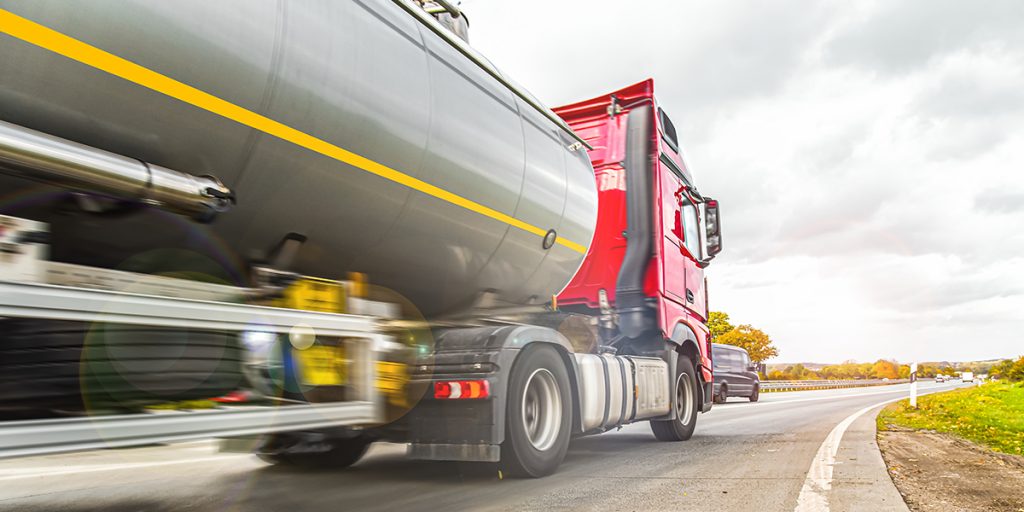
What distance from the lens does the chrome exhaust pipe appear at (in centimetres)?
239

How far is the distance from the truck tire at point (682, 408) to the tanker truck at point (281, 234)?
2.44 metres

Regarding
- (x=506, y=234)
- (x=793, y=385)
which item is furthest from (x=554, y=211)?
(x=793, y=385)

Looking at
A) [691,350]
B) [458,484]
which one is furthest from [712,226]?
[458,484]

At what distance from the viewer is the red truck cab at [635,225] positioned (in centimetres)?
797

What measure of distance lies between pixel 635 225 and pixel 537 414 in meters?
3.22

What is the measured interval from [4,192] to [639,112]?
686cm

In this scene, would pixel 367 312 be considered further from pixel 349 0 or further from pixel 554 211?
pixel 554 211

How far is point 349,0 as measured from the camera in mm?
3658

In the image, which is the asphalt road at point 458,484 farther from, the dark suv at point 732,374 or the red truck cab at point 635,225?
the dark suv at point 732,374

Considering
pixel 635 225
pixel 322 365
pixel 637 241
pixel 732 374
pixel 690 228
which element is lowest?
pixel 322 365

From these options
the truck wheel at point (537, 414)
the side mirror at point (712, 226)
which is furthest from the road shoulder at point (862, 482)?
the side mirror at point (712, 226)

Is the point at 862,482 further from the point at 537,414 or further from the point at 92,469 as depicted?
the point at 92,469

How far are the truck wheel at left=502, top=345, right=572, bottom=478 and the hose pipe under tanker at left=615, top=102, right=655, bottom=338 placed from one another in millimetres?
2467

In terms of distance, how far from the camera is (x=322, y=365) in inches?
135
